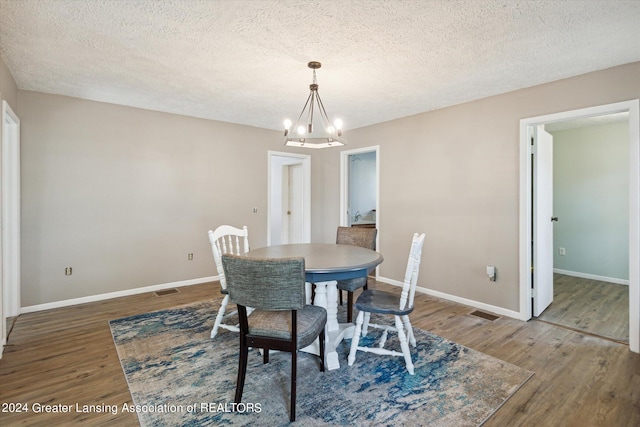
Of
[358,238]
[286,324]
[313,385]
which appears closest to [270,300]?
[286,324]

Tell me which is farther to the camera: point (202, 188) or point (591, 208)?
point (591, 208)

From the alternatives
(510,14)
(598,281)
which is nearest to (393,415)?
(510,14)

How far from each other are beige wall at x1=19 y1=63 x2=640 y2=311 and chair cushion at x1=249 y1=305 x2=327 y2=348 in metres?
2.40

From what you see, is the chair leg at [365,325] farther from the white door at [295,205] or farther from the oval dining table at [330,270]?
the white door at [295,205]

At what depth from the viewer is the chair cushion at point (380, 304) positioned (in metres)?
2.15

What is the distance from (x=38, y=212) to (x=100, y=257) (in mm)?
782

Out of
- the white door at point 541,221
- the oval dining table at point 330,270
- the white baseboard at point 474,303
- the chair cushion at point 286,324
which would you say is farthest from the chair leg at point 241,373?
the white door at point 541,221

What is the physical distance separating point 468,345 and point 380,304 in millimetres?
972

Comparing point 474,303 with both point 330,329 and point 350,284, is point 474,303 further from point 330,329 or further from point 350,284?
point 330,329

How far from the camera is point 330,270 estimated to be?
6.56ft

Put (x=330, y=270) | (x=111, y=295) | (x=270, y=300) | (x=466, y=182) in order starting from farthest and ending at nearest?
(x=111, y=295) < (x=466, y=182) < (x=330, y=270) < (x=270, y=300)

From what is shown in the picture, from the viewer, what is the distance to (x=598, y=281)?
15.0 feet

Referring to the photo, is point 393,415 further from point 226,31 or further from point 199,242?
point 199,242

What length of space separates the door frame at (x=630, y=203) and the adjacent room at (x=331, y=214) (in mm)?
17
